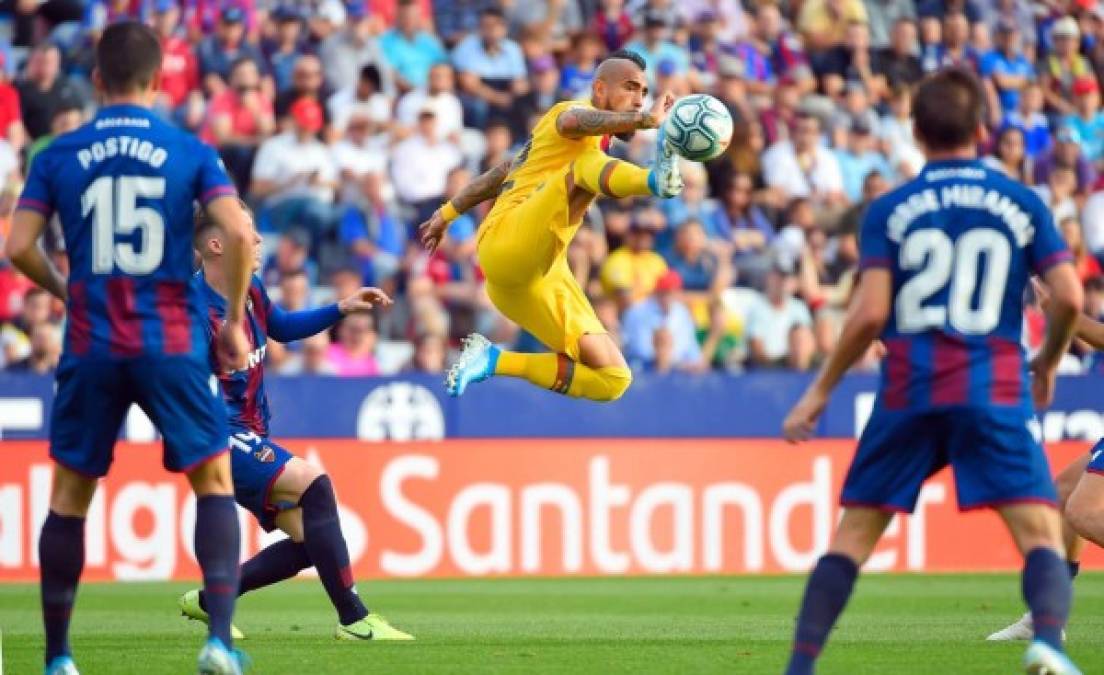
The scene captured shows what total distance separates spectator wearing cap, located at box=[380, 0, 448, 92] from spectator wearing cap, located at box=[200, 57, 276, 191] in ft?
5.13

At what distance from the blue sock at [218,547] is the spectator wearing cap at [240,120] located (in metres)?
12.2

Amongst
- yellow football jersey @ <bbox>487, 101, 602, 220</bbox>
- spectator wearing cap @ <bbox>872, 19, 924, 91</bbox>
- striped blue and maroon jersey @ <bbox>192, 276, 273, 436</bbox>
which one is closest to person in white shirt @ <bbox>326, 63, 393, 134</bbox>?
spectator wearing cap @ <bbox>872, 19, 924, 91</bbox>

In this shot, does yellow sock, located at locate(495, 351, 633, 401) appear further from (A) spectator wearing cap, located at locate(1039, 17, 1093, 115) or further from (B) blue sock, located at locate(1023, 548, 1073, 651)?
(A) spectator wearing cap, located at locate(1039, 17, 1093, 115)

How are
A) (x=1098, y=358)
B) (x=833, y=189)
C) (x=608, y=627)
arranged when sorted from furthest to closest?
1. (x=833, y=189)
2. (x=1098, y=358)
3. (x=608, y=627)

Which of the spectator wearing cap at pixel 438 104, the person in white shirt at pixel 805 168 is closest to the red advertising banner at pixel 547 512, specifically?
the person in white shirt at pixel 805 168

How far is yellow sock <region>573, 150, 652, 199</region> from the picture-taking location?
10.4m

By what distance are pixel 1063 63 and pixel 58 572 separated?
18350mm

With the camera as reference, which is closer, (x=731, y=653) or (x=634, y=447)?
(x=731, y=653)

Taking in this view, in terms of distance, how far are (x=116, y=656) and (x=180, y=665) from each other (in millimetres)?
633

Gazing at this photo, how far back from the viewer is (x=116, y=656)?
9883 millimetres

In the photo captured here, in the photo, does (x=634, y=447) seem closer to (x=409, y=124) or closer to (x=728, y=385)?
(x=728, y=385)

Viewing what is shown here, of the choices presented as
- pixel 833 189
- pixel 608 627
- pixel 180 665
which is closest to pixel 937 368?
pixel 180 665

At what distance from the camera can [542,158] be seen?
11719 mm

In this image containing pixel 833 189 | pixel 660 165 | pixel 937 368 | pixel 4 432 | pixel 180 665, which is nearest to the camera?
pixel 937 368
